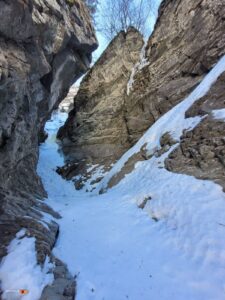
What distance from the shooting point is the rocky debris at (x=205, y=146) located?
8.88m

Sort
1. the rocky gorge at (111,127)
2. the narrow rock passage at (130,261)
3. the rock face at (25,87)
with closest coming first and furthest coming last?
1. the narrow rock passage at (130,261)
2. the rocky gorge at (111,127)
3. the rock face at (25,87)

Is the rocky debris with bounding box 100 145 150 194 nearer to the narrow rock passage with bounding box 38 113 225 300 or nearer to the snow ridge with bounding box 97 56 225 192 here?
the snow ridge with bounding box 97 56 225 192

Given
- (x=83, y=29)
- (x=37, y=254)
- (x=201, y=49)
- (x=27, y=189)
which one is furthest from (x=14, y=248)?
(x=83, y=29)

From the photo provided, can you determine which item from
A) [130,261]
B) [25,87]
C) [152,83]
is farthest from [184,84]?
[130,261]

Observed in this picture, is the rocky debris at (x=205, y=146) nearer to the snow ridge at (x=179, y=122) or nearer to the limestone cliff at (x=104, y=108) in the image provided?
the snow ridge at (x=179, y=122)

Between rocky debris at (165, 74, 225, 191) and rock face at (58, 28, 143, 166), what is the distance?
965cm

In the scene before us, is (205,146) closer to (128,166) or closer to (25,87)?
(128,166)

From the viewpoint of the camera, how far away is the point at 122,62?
2480 cm

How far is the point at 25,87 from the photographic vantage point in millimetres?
12969

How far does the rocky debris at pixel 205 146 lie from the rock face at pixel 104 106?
380 inches

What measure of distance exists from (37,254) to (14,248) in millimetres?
612

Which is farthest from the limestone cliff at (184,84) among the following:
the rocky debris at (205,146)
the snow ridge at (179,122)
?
the snow ridge at (179,122)

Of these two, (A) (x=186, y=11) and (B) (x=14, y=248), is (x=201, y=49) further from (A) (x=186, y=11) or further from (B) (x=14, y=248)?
(B) (x=14, y=248)

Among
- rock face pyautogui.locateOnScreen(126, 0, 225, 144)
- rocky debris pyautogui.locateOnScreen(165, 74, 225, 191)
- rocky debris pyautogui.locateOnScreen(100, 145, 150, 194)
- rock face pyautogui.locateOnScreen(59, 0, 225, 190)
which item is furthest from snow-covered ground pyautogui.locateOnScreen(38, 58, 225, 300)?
rock face pyautogui.locateOnScreen(59, 0, 225, 190)
